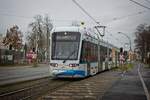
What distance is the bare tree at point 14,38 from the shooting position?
8059cm

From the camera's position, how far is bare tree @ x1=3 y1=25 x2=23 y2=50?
80594 mm

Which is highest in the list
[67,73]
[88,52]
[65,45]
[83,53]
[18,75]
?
[65,45]

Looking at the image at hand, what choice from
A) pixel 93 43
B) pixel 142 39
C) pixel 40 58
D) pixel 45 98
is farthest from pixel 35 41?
pixel 45 98

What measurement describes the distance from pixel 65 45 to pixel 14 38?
200ft

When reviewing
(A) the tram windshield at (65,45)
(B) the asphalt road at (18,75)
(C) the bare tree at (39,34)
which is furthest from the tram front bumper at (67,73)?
(C) the bare tree at (39,34)

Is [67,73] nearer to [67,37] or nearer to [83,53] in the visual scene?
[83,53]

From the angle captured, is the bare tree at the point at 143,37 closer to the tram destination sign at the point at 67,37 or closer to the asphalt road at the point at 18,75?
the asphalt road at the point at 18,75

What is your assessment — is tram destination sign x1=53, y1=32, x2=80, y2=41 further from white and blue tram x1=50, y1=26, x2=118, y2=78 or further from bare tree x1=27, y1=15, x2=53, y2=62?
bare tree x1=27, y1=15, x2=53, y2=62

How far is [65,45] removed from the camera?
75.7ft

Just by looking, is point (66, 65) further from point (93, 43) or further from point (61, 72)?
point (93, 43)

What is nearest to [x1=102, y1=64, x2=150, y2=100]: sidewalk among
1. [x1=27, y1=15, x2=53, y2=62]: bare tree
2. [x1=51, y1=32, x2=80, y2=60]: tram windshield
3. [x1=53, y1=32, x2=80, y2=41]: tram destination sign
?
[x1=51, y1=32, x2=80, y2=60]: tram windshield

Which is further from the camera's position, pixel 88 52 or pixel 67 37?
pixel 88 52

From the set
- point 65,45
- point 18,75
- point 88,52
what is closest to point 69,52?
point 65,45

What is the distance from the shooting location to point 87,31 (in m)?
25.6
